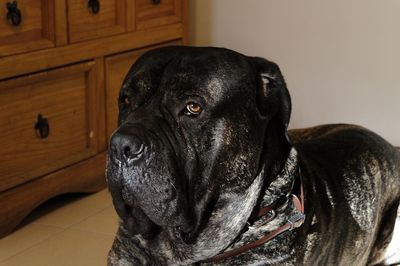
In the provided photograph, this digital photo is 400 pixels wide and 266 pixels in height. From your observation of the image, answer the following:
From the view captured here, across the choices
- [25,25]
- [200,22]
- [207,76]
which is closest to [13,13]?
[25,25]

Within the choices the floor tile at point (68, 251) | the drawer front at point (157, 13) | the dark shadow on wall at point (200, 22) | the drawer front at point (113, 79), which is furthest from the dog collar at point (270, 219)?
the dark shadow on wall at point (200, 22)

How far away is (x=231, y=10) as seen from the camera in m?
3.57

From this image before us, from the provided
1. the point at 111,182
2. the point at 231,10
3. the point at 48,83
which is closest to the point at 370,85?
the point at 231,10

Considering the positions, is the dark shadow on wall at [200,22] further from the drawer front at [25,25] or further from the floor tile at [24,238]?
the floor tile at [24,238]

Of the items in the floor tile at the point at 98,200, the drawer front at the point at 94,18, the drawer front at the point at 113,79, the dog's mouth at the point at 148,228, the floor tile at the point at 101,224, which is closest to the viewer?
the dog's mouth at the point at 148,228

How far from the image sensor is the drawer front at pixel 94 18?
104 inches

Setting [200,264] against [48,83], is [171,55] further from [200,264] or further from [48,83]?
[48,83]

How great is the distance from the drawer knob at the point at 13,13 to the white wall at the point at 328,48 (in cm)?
142

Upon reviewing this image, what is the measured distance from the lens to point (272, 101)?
157cm

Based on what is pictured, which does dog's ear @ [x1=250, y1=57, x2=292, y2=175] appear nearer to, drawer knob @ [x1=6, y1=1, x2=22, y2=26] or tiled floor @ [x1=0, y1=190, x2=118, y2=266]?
tiled floor @ [x1=0, y1=190, x2=118, y2=266]

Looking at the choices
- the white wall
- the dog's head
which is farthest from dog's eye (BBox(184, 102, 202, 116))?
the white wall

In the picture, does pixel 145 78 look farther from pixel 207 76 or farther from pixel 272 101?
pixel 272 101

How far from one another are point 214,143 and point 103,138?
1.52 metres

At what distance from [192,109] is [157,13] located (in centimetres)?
177
